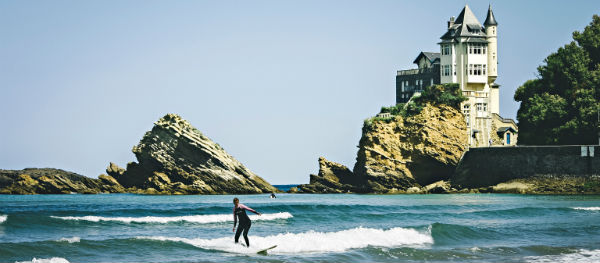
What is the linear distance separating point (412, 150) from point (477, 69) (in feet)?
38.3

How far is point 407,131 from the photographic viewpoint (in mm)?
68812

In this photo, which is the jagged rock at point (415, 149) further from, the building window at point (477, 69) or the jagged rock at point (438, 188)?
the building window at point (477, 69)

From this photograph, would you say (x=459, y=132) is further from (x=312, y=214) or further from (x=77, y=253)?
(x=77, y=253)

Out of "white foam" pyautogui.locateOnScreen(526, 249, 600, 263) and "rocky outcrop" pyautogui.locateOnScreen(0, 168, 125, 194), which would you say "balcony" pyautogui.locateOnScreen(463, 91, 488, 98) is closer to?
"rocky outcrop" pyautogui.locateOnScreen(0, 168, 125, 194)

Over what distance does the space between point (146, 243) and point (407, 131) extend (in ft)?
157

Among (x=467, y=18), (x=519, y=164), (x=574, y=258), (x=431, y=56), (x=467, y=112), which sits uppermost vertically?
(x=467, y=18)

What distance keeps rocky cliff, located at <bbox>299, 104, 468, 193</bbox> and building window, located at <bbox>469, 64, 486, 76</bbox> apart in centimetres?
605

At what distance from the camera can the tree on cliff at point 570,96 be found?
62.1 meters

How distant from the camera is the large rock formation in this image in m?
72.4

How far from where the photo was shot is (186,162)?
73188 millimetres

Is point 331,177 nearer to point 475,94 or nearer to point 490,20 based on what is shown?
point 475,94

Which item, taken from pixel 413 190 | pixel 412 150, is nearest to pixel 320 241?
pixel 413 190

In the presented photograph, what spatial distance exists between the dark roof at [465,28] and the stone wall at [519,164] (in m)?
13.2

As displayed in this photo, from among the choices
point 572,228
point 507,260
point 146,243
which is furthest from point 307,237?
point 572,228
